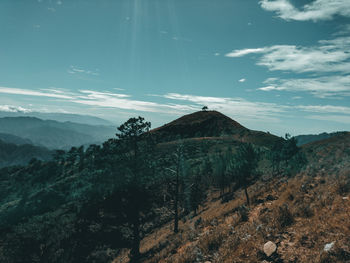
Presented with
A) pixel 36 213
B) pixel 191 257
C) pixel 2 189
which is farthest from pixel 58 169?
pixel 191 257

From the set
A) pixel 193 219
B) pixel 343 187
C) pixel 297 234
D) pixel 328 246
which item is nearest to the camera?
pixel 328 246

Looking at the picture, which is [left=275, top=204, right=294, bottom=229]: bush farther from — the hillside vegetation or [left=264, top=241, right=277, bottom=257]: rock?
[left=264, top=241, right=277, bottom=257]: rock

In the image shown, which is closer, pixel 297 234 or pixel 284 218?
pixel 297 234

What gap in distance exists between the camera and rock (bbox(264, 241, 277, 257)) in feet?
19.5

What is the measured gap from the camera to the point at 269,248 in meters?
6.09

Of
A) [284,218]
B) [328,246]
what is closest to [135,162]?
[284,218]

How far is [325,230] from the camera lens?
6.05m

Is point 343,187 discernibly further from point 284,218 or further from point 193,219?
point 193,219

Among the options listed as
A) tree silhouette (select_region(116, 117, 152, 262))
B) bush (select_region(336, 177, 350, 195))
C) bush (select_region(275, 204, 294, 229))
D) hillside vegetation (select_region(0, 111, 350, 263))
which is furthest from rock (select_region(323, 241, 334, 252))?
tree silhouette (select_region(116, 117, 152, 262))

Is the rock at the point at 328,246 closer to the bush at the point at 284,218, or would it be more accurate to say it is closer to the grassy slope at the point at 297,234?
the grassy slope at the point at 297,234

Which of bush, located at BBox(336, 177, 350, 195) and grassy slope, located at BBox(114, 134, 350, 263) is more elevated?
bush, located at BBox(336, 177, 350, 195)

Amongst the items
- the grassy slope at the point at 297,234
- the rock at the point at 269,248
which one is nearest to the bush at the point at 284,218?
the grassy slope at the point at 297,234

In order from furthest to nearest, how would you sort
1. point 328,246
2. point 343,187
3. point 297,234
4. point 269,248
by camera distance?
point 343,187, point 297,234, point 269,248, point 328,246

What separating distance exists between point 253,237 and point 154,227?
36409mm
